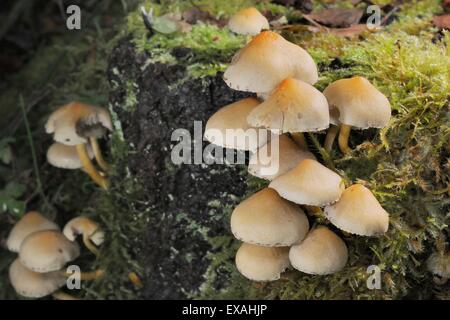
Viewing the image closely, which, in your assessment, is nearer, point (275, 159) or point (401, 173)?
point (275, 159)


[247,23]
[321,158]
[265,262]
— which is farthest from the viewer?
[247,23]

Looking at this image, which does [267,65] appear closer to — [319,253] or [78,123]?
[319,253]

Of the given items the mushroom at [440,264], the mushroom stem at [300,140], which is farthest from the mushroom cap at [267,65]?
the mushroom at [440,264]

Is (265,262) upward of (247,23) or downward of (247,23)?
downward

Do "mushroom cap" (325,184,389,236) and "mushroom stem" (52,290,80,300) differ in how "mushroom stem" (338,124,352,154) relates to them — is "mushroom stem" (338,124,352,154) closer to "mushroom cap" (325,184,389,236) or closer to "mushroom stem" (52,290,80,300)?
"mushroom cap" (325,184,389,236)

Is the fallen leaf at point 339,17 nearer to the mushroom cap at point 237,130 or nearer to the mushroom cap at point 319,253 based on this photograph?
the mushroom cap at point 237,130

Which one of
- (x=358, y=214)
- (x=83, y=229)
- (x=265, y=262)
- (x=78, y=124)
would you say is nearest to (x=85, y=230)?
(x=83, y=229)
